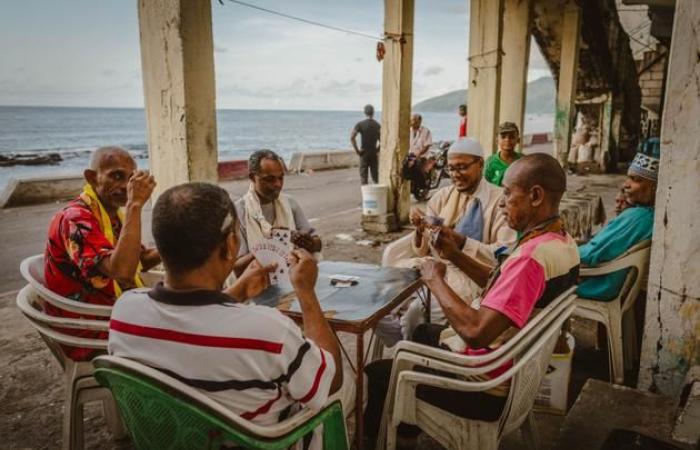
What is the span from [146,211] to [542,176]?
9.28 meters

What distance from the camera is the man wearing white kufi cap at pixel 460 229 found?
3328mm

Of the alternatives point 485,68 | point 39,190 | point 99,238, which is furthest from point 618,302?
point 39,190

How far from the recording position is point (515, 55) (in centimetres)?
870

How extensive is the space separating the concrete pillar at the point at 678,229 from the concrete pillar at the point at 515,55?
6.19m

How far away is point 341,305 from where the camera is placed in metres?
2.51

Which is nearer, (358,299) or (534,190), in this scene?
(534,190)

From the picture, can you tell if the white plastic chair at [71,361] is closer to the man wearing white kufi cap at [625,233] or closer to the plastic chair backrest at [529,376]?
the plastic chair backrest at [529,376]

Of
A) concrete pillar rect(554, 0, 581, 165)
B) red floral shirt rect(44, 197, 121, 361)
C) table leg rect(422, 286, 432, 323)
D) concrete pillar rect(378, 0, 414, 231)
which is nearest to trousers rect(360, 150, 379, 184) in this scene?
concrete pillar rect(378, 0, 414, 231)

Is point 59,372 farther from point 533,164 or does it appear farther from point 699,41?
point 699,41

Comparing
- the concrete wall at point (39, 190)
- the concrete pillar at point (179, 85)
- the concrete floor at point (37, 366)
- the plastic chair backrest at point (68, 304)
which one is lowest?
the concrete floor at point (37, 366)

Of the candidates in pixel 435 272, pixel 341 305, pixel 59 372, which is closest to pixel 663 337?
pixel 435 272

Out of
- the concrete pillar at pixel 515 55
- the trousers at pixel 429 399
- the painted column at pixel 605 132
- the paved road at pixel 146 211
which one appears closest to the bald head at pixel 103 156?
the trousers at pixel 429 399

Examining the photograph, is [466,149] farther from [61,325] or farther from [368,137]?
[368,137]

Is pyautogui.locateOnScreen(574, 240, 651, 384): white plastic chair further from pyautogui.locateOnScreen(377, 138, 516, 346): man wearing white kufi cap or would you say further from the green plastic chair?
the green plastic chair
